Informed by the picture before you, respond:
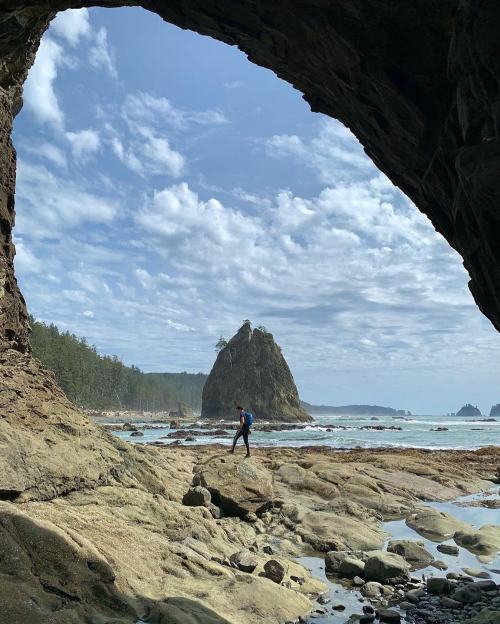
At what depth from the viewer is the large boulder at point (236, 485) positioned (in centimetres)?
1377

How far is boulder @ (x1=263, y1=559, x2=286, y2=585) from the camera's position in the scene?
9.70 m

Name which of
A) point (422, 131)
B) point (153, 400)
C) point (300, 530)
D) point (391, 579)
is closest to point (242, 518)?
point (300, 530)

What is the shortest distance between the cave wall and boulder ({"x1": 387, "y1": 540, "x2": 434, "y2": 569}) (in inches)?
261

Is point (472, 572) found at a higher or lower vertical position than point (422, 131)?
lower

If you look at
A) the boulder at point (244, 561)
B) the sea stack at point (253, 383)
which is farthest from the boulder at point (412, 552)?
the sea stack at point (253, 383)

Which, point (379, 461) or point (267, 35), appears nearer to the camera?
point (267, 35)

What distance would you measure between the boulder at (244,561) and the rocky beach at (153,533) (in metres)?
0.03

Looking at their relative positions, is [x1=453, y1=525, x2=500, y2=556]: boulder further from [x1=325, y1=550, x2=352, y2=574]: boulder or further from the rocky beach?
[x1=325, y1=550, x2=352, y2=574]: boulder

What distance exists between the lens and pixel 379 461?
26.8m

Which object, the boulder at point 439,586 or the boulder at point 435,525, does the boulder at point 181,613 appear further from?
the boulder at point 435,525

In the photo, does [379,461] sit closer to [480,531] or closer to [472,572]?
[480,531]

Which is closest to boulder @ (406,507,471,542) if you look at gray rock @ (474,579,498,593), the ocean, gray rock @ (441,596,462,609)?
gray rock @ (474,579,498,593)

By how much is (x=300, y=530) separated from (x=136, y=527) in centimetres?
600

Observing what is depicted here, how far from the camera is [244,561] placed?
10.2 metres
